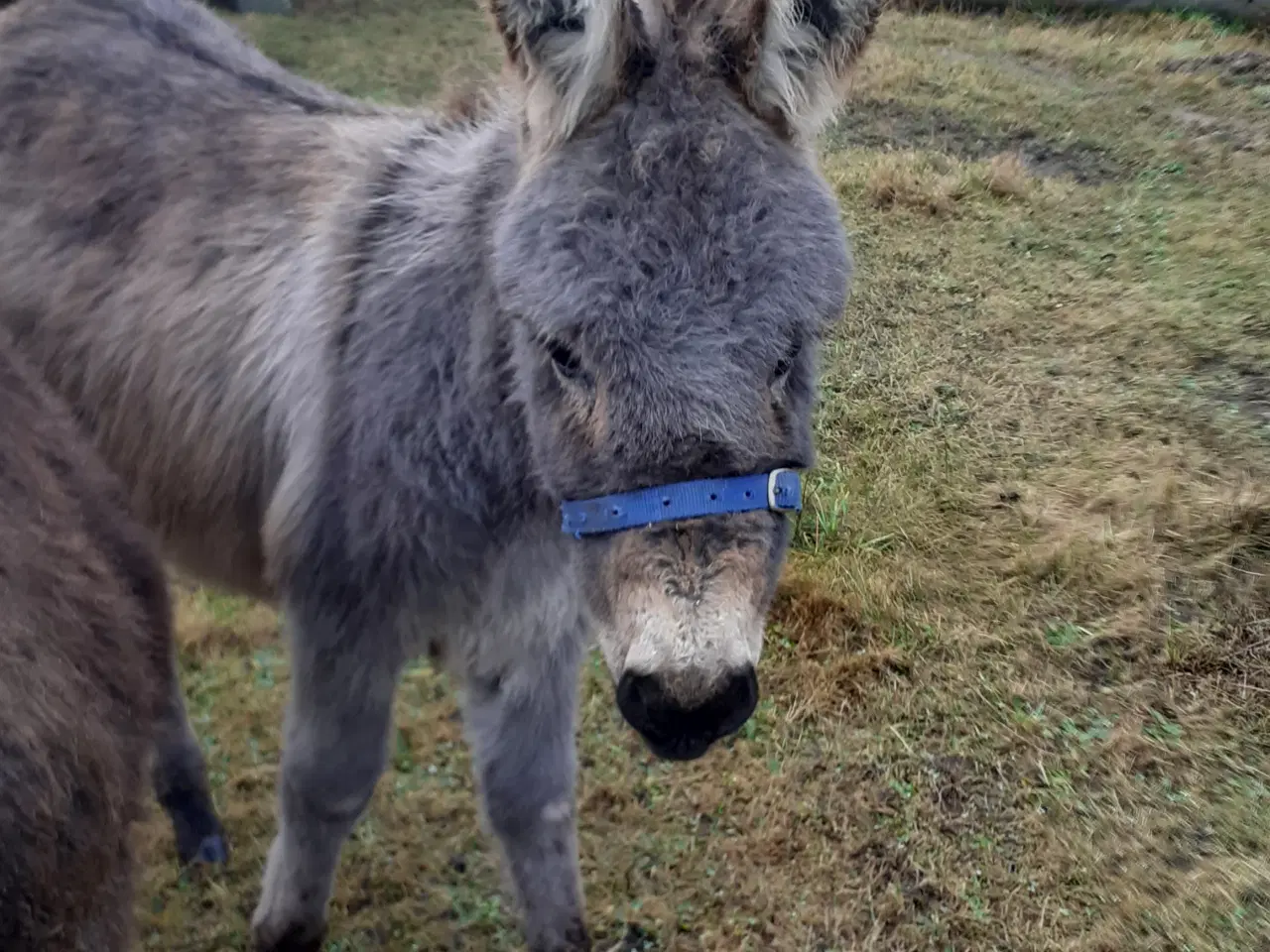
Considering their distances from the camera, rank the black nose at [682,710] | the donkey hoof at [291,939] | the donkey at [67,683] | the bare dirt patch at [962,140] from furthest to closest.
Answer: the bare dirt patch at [962,140] < the donkey hoof at [291,939] < the black nose at [682,710] < the donkey at [67,683]

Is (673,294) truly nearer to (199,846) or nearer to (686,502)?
(686,502)

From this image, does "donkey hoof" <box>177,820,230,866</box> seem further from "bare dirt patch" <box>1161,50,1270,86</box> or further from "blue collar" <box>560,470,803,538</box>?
"bare dirt patch" <box>1161,50,1270,86</box>

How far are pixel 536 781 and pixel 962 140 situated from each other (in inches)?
227

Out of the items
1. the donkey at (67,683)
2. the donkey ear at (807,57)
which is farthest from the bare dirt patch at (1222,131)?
the donkey at (67,683)

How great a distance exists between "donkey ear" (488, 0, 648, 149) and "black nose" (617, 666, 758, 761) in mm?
943

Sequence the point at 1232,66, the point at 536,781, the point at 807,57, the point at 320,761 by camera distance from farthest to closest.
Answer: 1. the point at 1232,66
2. the point at 536,781
3. the point at 320,761
4. the point at 807,57

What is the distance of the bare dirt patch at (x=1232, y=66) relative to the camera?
757cm

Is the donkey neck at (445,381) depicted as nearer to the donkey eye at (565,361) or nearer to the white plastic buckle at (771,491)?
the donkey eye at (565,361)

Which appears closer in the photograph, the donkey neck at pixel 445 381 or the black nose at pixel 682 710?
the black nose at pixel 682 710

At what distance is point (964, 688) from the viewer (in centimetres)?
345

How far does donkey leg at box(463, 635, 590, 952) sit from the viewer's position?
251cm

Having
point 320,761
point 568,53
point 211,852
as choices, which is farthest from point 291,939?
point 568,53

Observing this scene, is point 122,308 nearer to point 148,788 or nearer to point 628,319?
point 148,788

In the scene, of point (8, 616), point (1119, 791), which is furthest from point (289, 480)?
point (1119, 791)
